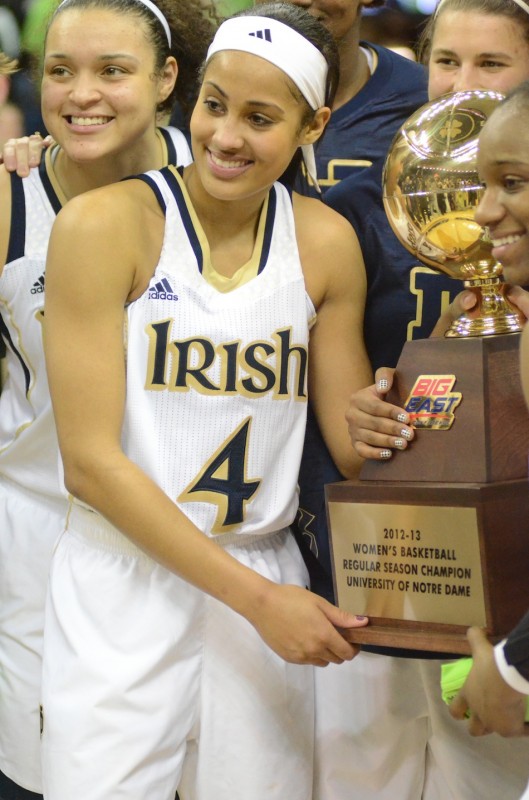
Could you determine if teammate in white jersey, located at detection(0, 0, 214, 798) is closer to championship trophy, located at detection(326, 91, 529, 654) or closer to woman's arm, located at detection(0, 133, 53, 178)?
woman's arm, located at detection(0, 133, 53, 178)

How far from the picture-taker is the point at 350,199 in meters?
2.62

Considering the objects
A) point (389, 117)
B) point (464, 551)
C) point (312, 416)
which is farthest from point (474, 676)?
point (389, 117)

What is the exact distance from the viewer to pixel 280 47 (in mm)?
2279

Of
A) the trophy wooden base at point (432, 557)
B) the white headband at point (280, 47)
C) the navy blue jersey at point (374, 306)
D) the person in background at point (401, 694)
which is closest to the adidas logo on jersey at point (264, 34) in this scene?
the white headband at point (280, 47)

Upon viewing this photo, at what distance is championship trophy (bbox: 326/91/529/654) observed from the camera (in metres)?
1.96

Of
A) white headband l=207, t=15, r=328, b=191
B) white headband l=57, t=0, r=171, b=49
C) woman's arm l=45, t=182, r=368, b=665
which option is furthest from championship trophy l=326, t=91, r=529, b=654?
white headband l=57, t=0, r=171, b=49

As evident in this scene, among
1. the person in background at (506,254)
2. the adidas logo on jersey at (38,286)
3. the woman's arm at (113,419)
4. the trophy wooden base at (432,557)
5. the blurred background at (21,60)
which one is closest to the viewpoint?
the person in background at (506,254)

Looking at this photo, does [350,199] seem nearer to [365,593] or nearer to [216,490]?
[216,490]

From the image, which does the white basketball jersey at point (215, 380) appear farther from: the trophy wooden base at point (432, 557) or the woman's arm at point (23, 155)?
the woman's arm at point (23, 155)

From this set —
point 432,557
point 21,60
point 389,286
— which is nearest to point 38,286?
point 389,286

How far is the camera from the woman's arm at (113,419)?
7.22 feet

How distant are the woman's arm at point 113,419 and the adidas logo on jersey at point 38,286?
0.40m

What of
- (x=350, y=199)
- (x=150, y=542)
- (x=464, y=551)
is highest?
(x=350, y=199)

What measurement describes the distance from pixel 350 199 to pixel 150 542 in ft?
2.82
